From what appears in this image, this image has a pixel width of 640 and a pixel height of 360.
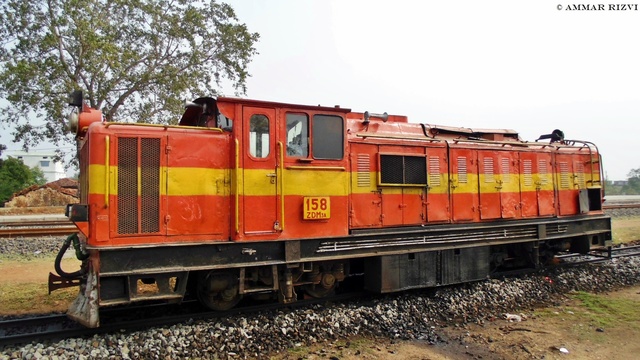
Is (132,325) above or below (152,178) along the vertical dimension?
below

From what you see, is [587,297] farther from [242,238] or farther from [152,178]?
[152,178]

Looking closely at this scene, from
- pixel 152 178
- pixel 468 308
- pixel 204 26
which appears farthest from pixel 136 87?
pixel 468 308

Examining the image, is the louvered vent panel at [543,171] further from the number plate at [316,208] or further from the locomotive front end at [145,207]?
the locomotive front end at [145,207]

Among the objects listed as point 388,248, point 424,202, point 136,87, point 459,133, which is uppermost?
point 136,87

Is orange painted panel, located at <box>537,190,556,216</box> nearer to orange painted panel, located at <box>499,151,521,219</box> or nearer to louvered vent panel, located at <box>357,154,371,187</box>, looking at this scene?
orange painted panel, located at <box>499,151,521,219</box>

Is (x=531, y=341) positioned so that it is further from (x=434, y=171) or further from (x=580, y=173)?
(x=580, y=173)

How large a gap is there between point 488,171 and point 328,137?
410cm

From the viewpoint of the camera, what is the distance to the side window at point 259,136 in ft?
20.8

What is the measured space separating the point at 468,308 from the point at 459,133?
377 cm

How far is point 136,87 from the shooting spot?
1811cm

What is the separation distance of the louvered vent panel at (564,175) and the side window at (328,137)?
254 inches

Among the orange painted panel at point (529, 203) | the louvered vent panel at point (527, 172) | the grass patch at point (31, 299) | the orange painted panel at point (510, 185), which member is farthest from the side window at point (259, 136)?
the louvered vent panel at point (527, 172)

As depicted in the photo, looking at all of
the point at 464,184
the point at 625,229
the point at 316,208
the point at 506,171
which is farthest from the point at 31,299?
the point at 625,229

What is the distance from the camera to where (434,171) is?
27.1 feet
